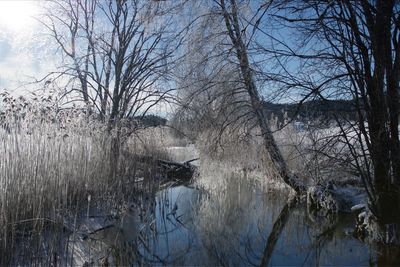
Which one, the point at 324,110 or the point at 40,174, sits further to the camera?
the point at 324,110

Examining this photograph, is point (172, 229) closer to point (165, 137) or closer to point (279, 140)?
point (279, 140)

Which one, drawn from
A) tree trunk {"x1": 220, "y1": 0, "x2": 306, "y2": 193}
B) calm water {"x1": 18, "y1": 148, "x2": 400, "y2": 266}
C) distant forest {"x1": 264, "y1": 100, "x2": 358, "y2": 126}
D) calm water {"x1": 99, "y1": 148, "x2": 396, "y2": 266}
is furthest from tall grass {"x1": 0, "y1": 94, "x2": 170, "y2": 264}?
distant forest {"x1": 264, "y1": 100, "x2": 358, "y2": 126}

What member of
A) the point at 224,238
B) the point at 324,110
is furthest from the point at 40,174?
the point at 324,110

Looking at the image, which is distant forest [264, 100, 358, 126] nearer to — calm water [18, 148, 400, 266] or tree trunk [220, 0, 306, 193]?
tree trunk [220, 0, 306, 193]

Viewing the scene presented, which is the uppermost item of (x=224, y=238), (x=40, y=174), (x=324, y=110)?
(x=324, y=110)

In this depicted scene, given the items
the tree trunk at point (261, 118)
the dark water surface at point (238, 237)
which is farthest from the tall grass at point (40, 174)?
the tree trunk at point (261, 118)

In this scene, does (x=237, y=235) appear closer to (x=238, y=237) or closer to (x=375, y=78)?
(x=238, y=237)

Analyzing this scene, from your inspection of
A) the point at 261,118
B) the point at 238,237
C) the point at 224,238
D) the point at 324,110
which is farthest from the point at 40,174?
the point at 261,118

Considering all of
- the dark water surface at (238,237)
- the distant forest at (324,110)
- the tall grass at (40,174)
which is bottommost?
the dark water surface at (238,237)

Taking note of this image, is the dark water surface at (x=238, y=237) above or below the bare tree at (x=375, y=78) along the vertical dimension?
below

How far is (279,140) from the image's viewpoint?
26.6 ft

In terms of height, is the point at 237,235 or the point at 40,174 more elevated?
the point at 40,174

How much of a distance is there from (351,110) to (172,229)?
114 inches

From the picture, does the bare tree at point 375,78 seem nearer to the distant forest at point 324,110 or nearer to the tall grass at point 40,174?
the distant forest at point 324,110
